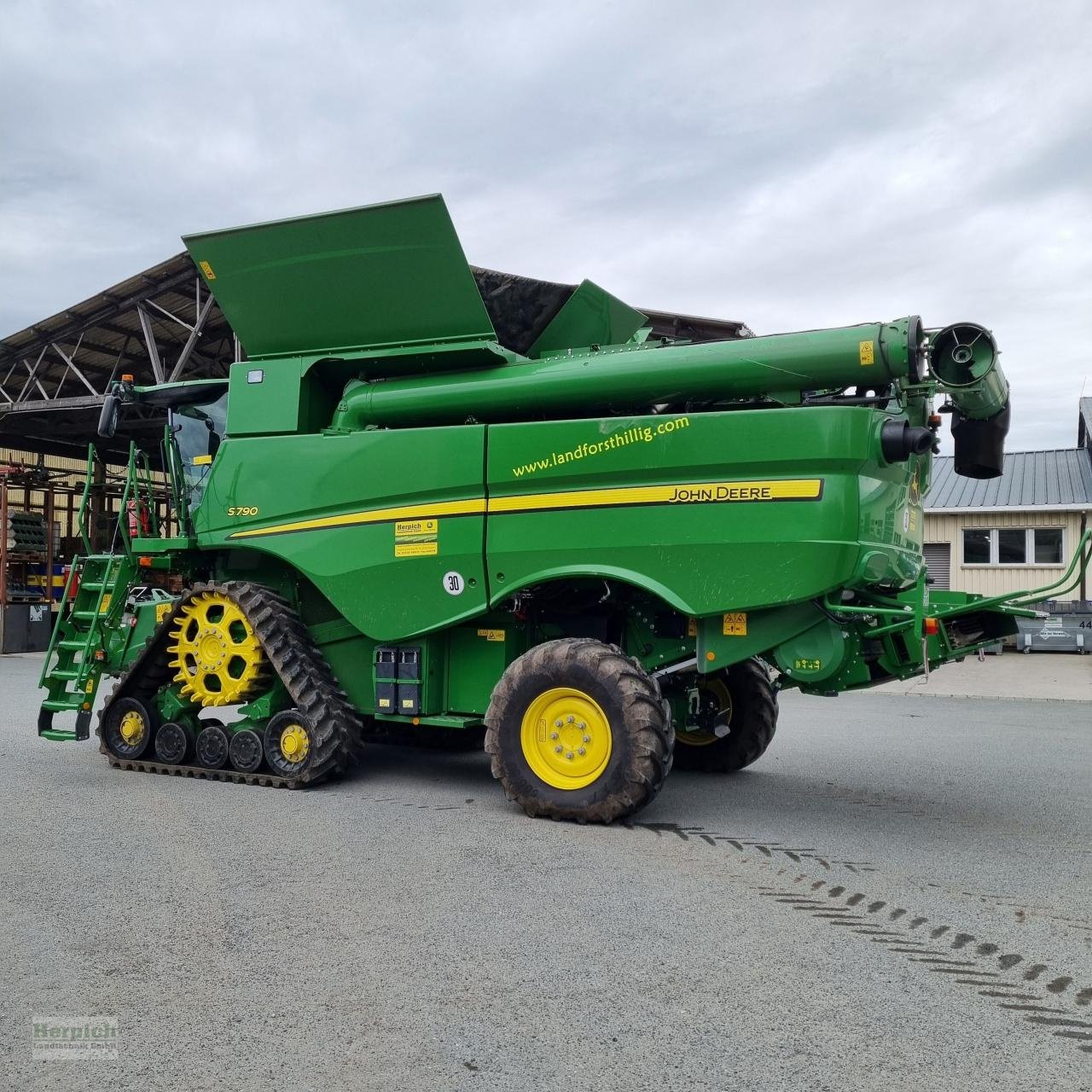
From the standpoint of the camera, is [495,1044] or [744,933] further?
[744,933]

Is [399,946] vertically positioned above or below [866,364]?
below

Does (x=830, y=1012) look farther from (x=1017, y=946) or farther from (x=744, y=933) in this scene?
(x=1017, y=946)

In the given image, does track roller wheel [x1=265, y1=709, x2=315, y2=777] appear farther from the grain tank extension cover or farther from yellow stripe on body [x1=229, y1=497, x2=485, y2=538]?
the grain tank extension cover

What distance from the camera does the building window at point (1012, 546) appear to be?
22.0 metres

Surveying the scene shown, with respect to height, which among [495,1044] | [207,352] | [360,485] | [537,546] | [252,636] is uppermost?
[207,352]

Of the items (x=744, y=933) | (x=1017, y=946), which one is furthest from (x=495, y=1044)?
(x=1017, y=946)

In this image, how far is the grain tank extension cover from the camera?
6.63 metres

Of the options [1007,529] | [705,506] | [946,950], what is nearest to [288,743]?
[705,506]

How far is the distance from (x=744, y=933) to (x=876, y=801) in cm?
304

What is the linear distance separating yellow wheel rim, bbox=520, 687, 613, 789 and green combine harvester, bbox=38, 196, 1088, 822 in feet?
0.05

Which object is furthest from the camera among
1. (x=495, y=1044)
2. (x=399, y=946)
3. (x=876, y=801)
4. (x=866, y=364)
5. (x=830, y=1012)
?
(x=876, y=801)

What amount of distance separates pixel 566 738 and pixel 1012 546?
19217mm

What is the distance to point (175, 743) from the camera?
7.39 meters

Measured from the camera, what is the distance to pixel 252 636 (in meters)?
7.08
